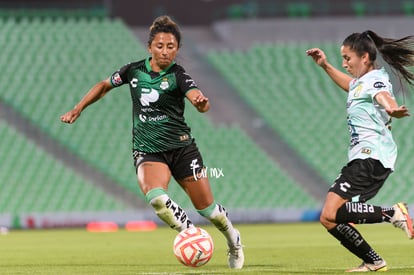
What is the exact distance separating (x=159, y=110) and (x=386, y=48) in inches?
85.7

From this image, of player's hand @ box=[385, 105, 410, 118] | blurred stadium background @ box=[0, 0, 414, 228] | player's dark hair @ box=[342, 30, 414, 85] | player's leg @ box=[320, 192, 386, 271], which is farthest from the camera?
blurred stadium background @ box=[0, 0, 414, 228]

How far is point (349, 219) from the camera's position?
8469 millimetres

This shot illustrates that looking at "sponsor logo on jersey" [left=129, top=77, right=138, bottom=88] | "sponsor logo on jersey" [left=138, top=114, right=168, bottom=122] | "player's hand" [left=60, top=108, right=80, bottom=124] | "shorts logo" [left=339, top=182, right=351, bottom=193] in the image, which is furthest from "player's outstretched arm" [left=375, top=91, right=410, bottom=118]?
"player's hand" [left=60, top=108, right=80, bottom=124]

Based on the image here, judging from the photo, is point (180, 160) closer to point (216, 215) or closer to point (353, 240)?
point (216, 215)

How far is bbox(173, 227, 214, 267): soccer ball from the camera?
8.66 m

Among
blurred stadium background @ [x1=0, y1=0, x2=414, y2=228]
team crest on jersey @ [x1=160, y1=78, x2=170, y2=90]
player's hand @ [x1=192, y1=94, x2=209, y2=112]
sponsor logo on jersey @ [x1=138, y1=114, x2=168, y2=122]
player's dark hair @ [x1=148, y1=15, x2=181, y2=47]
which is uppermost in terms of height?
player's dark hair @ [x1=148, y1=15, x2=181, y2=47]

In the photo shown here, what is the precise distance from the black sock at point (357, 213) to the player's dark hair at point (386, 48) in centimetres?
122

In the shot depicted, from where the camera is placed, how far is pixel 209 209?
9438 mm

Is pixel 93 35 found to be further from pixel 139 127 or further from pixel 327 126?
pixel 139 127

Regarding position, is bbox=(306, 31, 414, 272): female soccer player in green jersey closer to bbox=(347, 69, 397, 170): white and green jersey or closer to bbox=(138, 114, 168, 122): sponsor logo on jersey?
bbox=(347, 69, 397, 170): white and green jersey

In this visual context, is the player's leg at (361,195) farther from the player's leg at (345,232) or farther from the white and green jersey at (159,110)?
the white and green jersey at (159,110)

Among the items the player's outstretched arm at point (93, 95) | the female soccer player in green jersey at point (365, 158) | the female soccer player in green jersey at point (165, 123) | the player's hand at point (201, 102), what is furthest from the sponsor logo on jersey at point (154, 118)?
the female soccer player in green jersey at point (365, 158)

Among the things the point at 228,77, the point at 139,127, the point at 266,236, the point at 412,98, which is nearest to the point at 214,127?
the point at 228,77

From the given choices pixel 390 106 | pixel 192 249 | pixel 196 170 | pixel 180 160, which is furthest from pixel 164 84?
pixel 390 106
